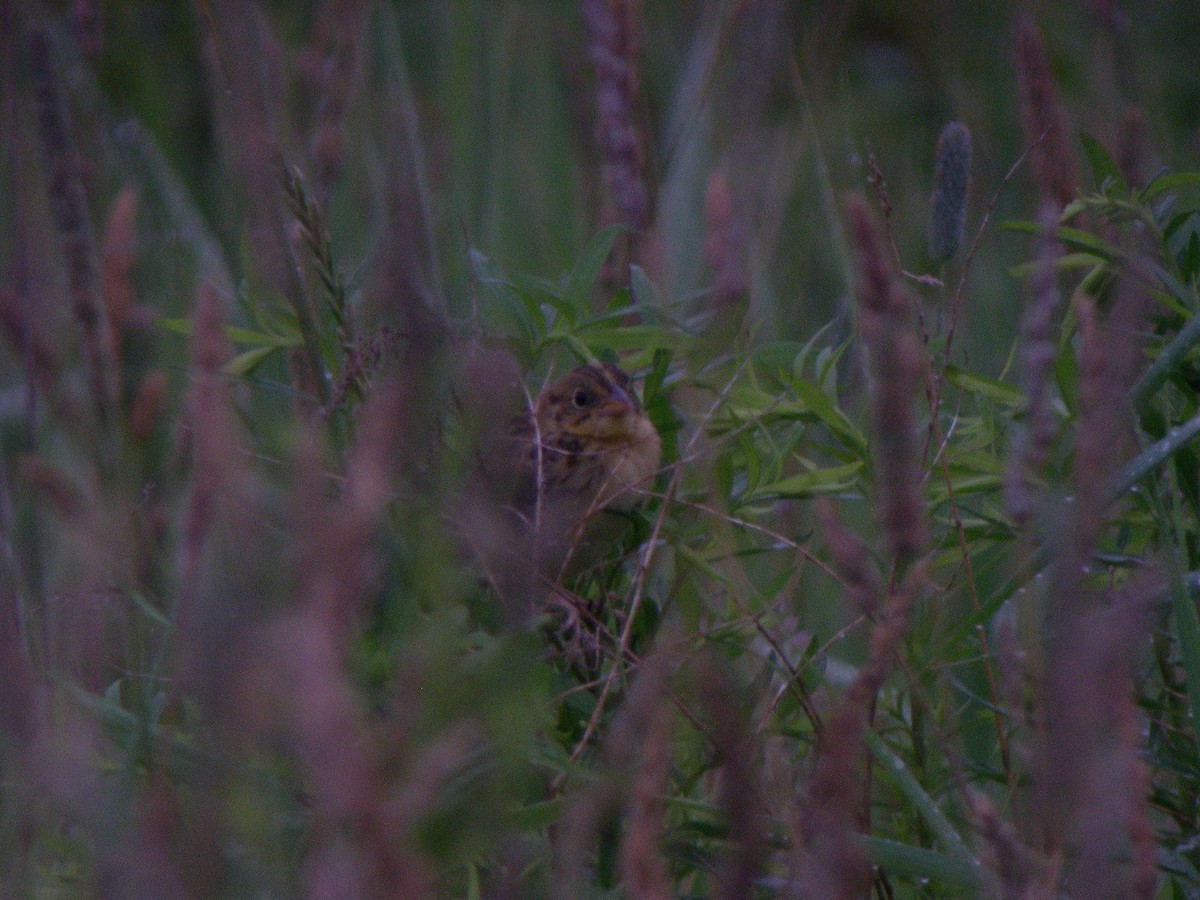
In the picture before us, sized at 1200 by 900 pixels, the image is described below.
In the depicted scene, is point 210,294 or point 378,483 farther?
point 210,294

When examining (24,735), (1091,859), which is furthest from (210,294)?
(1091,859)

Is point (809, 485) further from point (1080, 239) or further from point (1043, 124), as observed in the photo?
point (1043, 124)

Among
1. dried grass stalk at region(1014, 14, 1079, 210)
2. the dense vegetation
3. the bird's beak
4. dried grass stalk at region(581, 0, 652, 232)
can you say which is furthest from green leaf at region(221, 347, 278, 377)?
dried grass stalk at region(1014, 14, 1079, 210)

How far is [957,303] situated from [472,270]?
0.53m

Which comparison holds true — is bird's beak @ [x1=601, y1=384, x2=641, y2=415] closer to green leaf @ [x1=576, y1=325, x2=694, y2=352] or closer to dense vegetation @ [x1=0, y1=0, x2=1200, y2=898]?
dense vegetation @ [x1=0, y1=0, x2=1200, y2=898]

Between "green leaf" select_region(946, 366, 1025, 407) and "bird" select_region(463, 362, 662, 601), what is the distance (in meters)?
0.33

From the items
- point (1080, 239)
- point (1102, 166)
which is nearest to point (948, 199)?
point (1080, 239)

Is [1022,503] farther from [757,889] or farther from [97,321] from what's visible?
[97,321]

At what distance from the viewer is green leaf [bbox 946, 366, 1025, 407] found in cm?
160

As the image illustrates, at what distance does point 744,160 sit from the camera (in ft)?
6.01

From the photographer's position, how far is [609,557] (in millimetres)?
1787

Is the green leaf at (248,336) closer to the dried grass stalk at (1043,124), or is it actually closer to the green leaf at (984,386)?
the green leaf at (984,386)

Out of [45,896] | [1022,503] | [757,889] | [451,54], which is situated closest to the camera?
[1022,503]

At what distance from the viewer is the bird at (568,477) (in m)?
1.18
